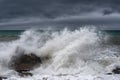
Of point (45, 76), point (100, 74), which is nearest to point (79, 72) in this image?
point (100, 74)

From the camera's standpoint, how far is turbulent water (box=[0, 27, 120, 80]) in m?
10.0

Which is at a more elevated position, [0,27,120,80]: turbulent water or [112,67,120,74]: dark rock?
[0,27,120,80]: turbulent water

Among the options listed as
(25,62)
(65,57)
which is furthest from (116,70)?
(25,62)

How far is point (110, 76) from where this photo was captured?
984cm

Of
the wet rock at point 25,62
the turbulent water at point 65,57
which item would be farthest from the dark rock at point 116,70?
the wet rock at point 25,62

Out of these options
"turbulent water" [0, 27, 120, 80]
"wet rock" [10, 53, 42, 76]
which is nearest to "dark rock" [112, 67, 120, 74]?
"turbulent water" [0, 27, 120, 80]

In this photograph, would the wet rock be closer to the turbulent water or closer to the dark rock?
the turbulent water

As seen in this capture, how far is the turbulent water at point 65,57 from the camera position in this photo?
10037 mm

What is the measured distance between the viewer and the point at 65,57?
480 inches

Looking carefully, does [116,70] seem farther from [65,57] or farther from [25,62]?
[25,62]

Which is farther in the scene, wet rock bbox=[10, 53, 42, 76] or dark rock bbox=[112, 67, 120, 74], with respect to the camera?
wet rock bbox=[10, 53, 42, 76]

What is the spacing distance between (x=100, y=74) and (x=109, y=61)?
285 centimetres

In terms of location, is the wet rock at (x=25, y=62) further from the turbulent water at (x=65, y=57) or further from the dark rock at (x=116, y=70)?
the dark rock at (x=116, y=70)

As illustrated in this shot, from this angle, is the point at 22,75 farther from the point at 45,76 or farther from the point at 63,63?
the point at 63,63
